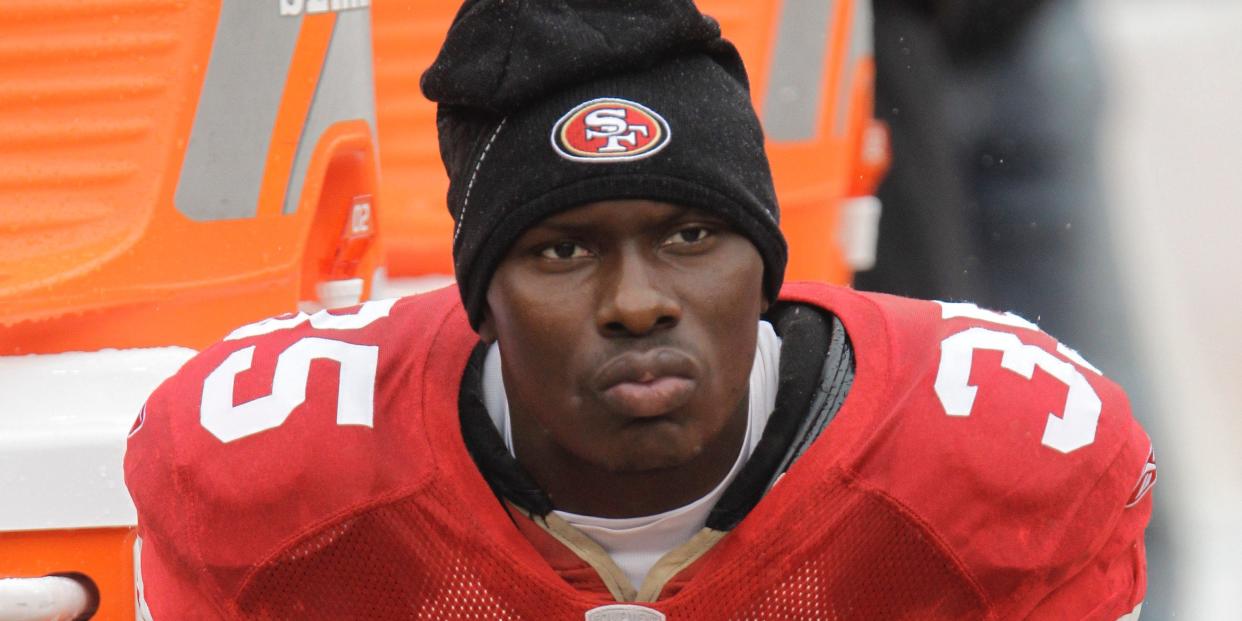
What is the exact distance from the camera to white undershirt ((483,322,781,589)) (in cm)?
230

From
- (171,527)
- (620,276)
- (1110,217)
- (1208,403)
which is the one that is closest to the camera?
(620,276)

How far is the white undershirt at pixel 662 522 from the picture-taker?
230 centimetres

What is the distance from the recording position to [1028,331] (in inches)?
93.7

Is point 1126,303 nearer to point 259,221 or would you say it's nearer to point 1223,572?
point 1223,572

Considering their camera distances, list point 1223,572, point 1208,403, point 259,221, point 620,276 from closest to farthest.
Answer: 1. point 620,276
2. point 259,221
3. point 1223,572
4. point 1208,403

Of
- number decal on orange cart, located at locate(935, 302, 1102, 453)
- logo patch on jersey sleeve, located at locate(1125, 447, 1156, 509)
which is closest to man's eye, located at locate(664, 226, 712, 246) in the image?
number decal on orange cart, located at locate(935, 302, 1102, 453)

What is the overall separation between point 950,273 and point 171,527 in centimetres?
298

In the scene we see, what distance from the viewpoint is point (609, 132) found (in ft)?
6.94

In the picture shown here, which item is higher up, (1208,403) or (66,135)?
(66,135)

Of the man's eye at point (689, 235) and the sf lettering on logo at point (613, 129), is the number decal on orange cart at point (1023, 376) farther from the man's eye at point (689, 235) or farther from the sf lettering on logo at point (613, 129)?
the sf lettering on logo at point (613, 129)

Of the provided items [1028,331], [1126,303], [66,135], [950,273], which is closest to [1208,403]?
[1126,303]

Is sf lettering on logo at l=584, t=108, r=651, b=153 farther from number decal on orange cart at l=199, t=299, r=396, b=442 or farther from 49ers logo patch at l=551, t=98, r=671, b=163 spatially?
number decal on orange cart at l=199, t=299, r=396, b=442

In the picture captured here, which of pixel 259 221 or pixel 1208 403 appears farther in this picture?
pixel 1208 403

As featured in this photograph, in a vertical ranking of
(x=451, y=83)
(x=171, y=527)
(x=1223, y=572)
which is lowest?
(x=1223, y=572)
